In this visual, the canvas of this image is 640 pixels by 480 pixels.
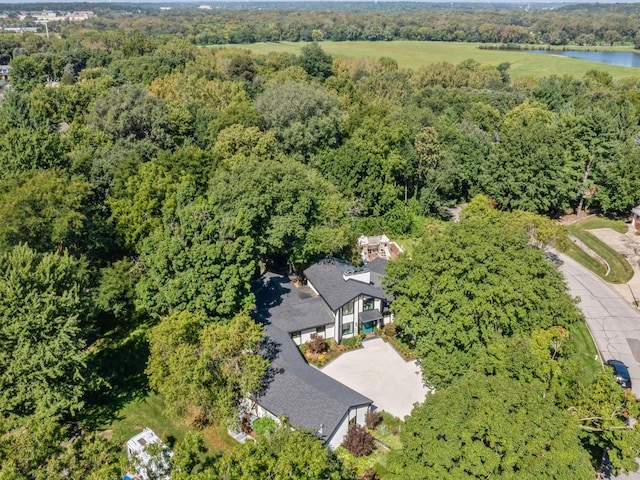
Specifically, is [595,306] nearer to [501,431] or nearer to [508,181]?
[508,181]

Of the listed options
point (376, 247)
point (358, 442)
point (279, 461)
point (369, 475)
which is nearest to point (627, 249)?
point (376, 247)

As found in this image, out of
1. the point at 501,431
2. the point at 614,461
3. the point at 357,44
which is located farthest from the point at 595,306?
the point at 357,44

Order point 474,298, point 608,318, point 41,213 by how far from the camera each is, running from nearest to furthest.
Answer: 1. point 474,298
2. point 41,213
3. point 608,318

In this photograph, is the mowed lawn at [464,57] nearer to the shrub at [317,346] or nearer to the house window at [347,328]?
the house window at [347,328]

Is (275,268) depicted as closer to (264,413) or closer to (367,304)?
(367,304)

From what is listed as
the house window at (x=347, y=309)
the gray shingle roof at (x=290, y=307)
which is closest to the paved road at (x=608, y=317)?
the house window at (x=347, y=309)

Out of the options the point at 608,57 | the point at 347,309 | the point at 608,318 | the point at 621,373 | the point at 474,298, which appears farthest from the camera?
the point at 608,57

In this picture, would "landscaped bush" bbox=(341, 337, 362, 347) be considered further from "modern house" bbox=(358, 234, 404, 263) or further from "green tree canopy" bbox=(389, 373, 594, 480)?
"green tree canopy" bbox=(389, 373, 594, 480)
